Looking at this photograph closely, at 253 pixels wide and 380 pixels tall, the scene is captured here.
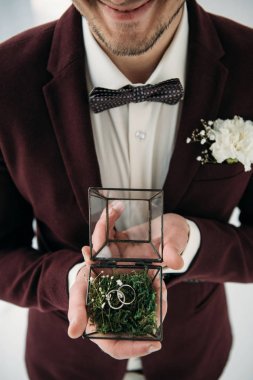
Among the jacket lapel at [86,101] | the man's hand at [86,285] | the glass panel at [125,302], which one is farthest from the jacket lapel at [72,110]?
the glass panel at [125,302]

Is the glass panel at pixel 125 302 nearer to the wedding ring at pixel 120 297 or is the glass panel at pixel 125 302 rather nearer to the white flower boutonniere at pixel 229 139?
the wedding ring at pixel 120 297

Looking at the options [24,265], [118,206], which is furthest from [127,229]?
[24,265]

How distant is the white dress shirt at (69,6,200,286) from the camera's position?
1.10 m

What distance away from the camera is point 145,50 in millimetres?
1013

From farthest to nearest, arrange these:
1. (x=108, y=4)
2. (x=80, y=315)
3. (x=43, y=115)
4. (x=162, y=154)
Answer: (x=162, y=154) → (x=43, y=115) → (x=108, y=4) → (x=80, y=315)

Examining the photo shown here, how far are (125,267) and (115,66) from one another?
552 millimetres

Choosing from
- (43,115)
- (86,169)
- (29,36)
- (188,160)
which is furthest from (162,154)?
(29,36)

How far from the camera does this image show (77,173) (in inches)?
41.9

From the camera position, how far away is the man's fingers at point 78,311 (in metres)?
0.77

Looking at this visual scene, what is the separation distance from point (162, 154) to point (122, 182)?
5.7 inches

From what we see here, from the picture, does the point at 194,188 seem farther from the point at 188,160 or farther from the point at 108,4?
the point at 108,4

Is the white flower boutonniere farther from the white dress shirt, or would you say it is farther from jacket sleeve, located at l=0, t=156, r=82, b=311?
jacket sleeve, located at l=0, t=156, r=82, b=311

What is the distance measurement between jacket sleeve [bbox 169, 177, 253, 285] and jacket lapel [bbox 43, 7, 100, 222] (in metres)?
0.33

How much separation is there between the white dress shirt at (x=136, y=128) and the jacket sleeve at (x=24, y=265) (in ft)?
0.89
